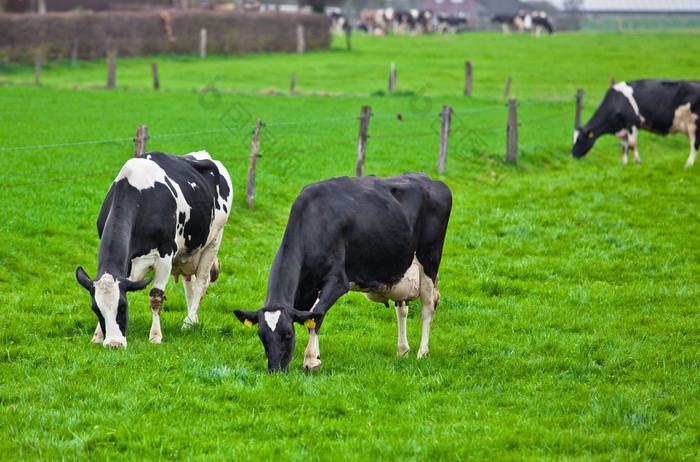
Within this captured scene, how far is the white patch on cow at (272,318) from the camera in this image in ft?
20.9

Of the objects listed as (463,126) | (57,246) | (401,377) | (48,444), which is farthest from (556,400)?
(463,126)

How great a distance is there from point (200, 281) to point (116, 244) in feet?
5.92

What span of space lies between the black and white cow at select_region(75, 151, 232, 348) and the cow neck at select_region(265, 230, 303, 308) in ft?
4.44

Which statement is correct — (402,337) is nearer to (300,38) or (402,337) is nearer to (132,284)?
(132,284)

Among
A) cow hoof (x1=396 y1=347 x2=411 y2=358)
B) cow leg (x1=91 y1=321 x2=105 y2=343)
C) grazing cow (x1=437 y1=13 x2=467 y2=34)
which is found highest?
grazing cow (x1=437 y1=13 x2=467 y2=34)

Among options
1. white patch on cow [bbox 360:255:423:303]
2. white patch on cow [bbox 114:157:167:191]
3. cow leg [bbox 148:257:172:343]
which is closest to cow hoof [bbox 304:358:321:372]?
white patch on cow [bbox 360:255:423:303]

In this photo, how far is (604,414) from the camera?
5.91m

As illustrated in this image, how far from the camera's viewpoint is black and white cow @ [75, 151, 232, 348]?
282 inches

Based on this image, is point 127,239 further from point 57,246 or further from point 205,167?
point 57,246

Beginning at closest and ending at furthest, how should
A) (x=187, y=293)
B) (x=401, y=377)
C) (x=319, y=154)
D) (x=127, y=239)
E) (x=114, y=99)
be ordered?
(x=401, y=377), (x=127, y=239), (x=187, y=293), (x=319, y=154), (x=114, y=99)

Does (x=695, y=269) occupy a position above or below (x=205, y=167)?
below

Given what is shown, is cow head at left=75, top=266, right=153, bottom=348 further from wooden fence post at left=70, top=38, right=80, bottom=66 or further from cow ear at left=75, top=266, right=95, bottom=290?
wooden fence post at left=70, top=38, right=80, bottom=66

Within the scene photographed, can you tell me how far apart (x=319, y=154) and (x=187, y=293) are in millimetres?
10304

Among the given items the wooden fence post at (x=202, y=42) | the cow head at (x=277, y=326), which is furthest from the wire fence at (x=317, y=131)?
the wooden fence post at (x=202, y=42)
